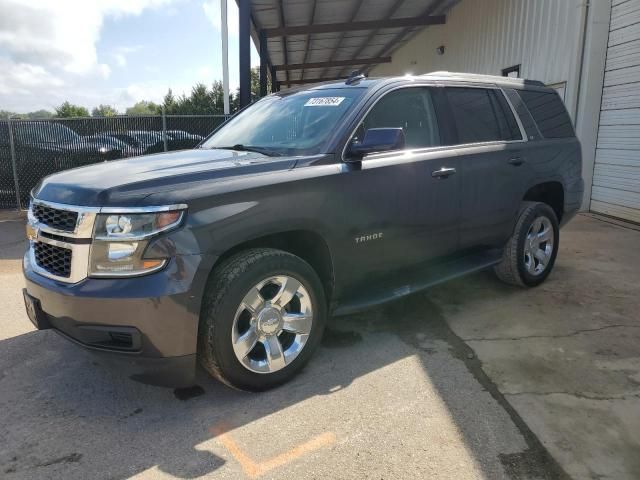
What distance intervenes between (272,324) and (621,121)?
25.1 ft

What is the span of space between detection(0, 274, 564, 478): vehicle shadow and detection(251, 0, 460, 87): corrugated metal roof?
11935 millimetres

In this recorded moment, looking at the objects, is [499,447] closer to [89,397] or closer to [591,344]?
[591,344]

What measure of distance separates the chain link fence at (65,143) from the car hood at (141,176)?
7362 millimetres

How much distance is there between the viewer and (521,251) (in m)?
4.64

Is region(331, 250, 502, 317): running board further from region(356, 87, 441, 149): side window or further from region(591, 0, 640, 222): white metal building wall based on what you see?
region(591, 0, 640, 222): white metal building wall

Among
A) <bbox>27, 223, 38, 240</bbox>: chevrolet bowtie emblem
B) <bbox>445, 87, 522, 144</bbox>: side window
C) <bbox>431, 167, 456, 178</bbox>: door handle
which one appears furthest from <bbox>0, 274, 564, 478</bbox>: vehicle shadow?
<bbox>445, 87, 522, 144</bbox>: side window

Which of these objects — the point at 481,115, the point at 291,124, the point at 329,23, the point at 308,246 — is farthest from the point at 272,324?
the point at 329,23

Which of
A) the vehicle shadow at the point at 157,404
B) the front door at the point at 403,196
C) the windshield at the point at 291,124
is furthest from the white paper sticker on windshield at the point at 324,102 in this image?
the vehicle shadow at the point at 157,404

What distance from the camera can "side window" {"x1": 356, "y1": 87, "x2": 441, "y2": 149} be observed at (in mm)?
3701

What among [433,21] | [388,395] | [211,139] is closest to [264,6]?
[433,21]

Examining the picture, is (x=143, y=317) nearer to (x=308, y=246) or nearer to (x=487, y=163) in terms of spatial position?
(x=308, y=246)

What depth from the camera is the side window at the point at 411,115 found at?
3701 millimetres

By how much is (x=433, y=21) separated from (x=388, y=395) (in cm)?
1559

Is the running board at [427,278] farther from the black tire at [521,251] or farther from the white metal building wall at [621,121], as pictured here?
the white metal building wall at [621,121]
